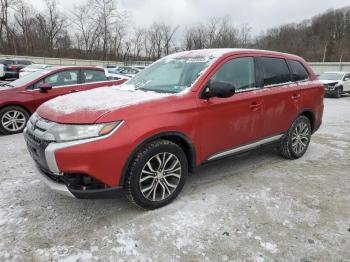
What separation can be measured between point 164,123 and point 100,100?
75 cm

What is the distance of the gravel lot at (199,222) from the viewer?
2543mm

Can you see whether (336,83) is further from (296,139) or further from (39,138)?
(39,138)

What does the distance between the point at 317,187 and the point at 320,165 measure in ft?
3.25

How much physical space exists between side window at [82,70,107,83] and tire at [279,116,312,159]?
4.88 m

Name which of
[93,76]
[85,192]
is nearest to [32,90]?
[93,76]

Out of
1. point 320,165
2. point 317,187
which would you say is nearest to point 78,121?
point 317,187

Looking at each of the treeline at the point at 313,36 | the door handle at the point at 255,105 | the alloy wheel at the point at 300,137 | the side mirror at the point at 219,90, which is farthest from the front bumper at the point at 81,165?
the treeline at the point at 313,36

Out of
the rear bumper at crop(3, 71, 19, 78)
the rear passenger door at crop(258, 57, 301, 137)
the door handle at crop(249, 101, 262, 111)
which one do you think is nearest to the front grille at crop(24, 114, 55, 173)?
the door handle at crop(249, 101, 262, 111)

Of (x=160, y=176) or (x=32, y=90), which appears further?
(x=32, y=90)

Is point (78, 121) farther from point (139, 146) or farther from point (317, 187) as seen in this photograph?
point (317, 187)

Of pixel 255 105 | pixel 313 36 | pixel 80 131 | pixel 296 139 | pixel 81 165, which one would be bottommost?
pixel 296 139

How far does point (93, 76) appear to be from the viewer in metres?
7.50

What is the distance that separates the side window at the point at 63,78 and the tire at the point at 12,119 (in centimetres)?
92

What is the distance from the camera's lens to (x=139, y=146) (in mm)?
2852
